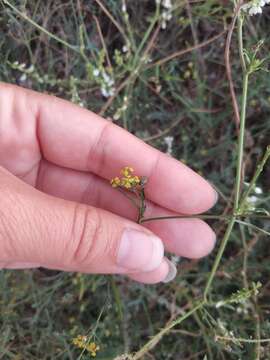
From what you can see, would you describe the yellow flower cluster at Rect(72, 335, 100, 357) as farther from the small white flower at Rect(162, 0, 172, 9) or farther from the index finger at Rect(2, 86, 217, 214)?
the small white flower at Rect(162, 0, 172, 9)

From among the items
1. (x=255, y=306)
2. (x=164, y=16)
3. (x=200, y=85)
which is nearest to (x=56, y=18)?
(x=164, y=16)

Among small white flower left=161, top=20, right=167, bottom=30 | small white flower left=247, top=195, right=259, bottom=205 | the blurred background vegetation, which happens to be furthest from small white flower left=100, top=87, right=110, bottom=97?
small white flower left=247, top=195, right=259, bottom=205

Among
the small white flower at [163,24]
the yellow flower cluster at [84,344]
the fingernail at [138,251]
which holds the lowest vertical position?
the yellow flower cluster at [84,344]

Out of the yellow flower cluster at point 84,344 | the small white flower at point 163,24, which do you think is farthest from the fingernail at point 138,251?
the small white flower at point 163,24

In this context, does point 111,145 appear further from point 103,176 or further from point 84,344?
point 84,344

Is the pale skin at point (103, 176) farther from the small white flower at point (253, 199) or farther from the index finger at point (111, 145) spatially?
the small white flower at point (253, 199)

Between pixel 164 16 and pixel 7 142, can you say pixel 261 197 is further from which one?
pixel 7 142

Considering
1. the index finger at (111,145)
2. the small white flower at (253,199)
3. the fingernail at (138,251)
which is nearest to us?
the fingernail at (138,251)

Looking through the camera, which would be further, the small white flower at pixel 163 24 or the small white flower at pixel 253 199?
the small white flower at pixel 163 24
